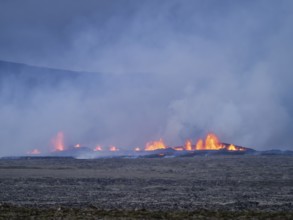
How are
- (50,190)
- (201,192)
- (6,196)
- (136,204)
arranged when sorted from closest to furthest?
(136,204) → (6,196) → (201,192) → (50,190)

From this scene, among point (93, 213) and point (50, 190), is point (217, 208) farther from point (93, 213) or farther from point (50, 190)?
point (50, 190)

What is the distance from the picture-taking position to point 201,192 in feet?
80.7

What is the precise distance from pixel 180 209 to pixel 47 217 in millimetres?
5713

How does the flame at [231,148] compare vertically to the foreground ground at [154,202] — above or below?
above

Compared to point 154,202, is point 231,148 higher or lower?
higher

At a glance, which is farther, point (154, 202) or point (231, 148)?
point (231, 148)

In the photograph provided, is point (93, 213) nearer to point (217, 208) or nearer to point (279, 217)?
point (217, 208)

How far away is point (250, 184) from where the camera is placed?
29.5m

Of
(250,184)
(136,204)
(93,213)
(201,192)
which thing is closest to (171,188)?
(201,192)

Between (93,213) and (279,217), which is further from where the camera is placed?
(93,213)

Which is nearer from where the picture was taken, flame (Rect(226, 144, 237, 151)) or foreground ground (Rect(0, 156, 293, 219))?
foreground ground (Rect(0, 156, 293, 219))

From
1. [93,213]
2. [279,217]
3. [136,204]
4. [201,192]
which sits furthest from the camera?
[201,192]

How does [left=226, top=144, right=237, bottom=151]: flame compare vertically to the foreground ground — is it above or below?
above

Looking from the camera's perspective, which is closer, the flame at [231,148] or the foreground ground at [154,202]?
the foreground ground at [154,202]
